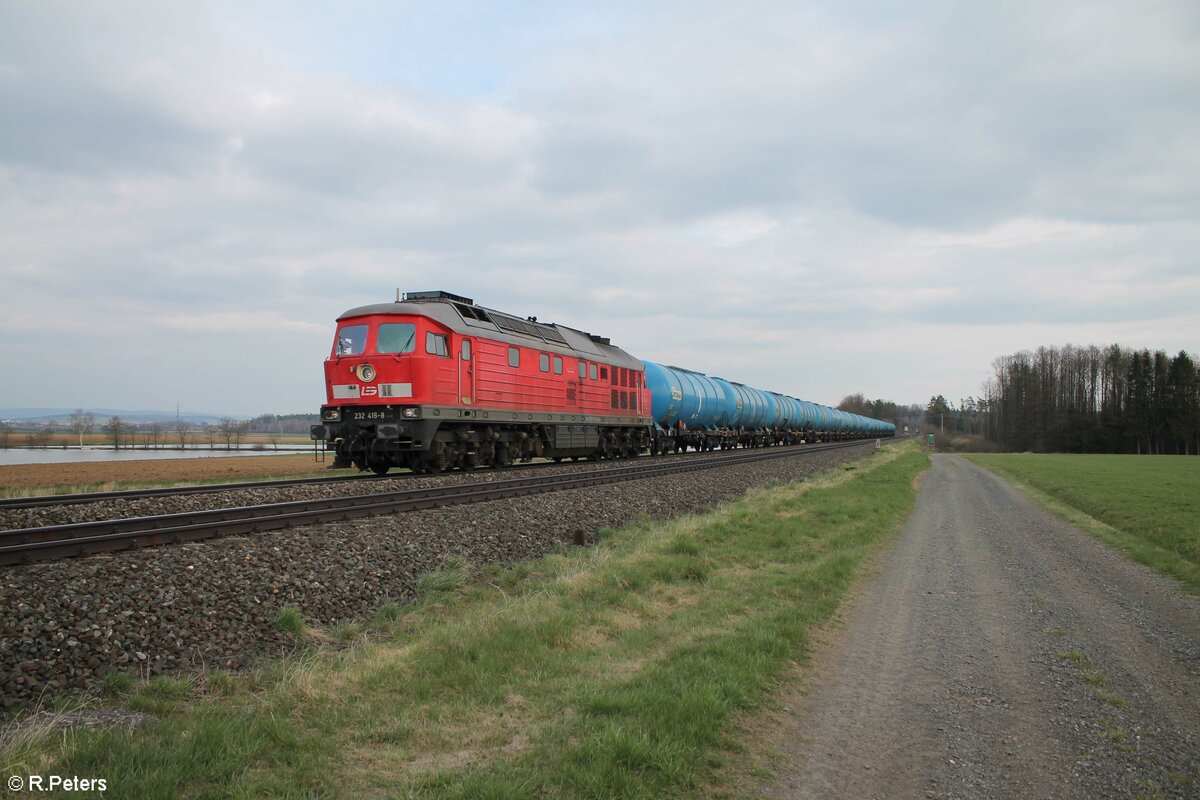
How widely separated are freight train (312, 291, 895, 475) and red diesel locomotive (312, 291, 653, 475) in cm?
3

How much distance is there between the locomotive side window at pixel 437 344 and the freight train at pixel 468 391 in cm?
3

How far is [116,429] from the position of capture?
234ft

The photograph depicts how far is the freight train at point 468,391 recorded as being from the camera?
1647cm

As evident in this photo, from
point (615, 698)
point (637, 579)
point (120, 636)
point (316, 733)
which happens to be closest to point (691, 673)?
point (615, 698)

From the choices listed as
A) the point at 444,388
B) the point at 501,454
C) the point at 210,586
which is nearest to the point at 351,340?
the point at 444,388

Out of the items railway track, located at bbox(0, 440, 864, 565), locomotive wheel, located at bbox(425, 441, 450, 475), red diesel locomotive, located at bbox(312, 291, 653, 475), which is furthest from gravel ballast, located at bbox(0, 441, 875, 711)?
locomotive wheel, located at bbox(425, 441, 450, 475)

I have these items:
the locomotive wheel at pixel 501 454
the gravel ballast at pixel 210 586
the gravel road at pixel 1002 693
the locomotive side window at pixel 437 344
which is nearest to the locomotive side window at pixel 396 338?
the locomotive side window at pixel 437 344

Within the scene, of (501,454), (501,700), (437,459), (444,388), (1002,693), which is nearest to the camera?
(501,700)

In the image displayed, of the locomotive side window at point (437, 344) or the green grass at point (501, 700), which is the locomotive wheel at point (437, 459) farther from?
the green grass at point (501, 700)

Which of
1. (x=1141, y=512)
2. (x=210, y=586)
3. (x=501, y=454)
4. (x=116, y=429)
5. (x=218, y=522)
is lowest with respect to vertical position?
(x=1141, y=512)

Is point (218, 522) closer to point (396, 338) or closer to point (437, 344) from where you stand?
point (396, 338)

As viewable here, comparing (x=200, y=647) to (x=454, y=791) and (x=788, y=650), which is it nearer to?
(x=454, y=791)

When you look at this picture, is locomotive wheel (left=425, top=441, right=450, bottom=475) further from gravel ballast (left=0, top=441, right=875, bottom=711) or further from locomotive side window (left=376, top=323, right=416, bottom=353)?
gravel ballast (left=0, top=441, right=875, bottom=711)

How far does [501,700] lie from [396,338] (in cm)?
1289
